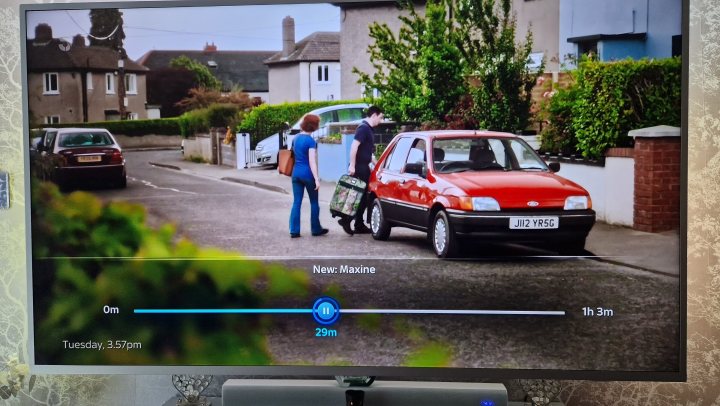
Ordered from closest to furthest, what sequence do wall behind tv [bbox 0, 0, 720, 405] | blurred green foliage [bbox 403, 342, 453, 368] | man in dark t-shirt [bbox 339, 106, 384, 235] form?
blurred green foliage [bbox 403, 342, 453, 368] → man in dark t-shirt [bbox 339, 106, 384, 235] → wall behind tv [bbox 0, 0, 720, 405]

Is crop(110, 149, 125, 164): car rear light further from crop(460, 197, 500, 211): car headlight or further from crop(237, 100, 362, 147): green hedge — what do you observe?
crop(460, 197, 500, 211): car headlight

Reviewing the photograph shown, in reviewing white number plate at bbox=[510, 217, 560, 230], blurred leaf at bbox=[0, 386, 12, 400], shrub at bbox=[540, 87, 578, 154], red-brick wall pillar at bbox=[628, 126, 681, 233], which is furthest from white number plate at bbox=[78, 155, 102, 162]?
red-brick wall pillar at bbox=[628, 126, 681, 233]

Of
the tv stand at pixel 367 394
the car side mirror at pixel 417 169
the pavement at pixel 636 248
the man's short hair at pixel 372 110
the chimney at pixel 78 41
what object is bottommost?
the tv stand at pixel 367 394

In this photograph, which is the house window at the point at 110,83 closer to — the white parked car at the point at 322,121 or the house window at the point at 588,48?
the white parked car at the point at 322,121

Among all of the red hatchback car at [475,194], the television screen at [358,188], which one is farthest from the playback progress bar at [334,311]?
the red hatchback car at [475,194]

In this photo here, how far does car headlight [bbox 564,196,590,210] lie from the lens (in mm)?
3396

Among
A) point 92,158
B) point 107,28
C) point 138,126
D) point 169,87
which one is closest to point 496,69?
point 169,87

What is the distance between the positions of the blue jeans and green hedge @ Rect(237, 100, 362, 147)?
0.81 feet

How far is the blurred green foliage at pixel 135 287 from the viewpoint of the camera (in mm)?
3512

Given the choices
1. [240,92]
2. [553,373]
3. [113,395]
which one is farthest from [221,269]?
[553,373]

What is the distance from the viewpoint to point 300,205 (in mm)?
3570

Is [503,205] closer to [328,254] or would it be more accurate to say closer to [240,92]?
[328,254]

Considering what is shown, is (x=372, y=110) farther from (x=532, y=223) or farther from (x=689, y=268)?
(x=689, y=268)

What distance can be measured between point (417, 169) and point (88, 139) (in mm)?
1400
